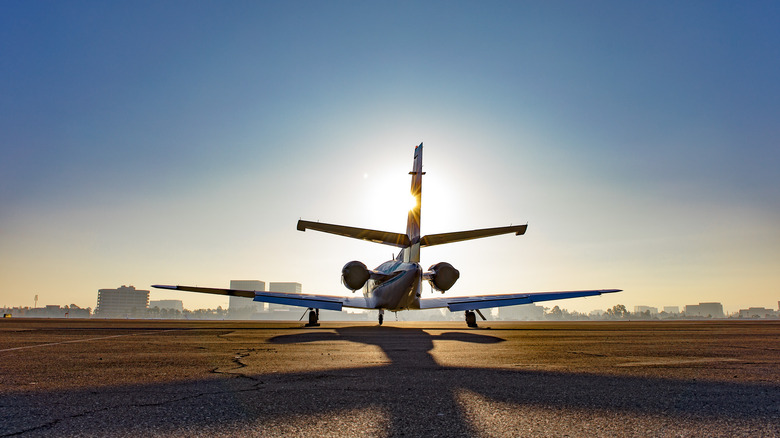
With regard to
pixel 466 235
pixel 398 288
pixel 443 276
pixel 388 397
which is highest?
pixel 466 235

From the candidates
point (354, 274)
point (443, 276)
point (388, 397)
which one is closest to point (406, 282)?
point (443, 276)

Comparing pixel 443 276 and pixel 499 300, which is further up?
pixel 443 276

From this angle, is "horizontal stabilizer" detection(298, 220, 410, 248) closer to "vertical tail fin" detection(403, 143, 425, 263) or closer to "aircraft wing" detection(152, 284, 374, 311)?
"vertical tail fin" detection(403, 143, 425, 263)

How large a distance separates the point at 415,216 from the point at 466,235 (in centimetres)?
522

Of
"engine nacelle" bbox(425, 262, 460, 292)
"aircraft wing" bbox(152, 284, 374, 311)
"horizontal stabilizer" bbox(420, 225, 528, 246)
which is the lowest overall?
"aircraft wing" bbox(152, 284, 374, 311)

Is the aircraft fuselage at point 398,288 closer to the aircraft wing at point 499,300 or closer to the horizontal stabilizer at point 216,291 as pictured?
the aircraft wing at point 499,300

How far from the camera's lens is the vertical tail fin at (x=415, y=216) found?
87.7ft

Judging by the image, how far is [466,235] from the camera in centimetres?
2353

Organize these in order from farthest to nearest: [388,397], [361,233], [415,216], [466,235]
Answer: [415,216] < [361,233] < [466,235] < [388,397]

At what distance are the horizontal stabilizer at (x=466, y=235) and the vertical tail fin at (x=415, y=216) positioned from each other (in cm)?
64

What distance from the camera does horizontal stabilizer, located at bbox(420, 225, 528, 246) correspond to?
22.0m

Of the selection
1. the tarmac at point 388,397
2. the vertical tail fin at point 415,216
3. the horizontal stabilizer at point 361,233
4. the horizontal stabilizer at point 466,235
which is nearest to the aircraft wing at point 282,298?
the horizontal stabilizer at point 361,233

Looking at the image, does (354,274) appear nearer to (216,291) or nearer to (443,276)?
(443,276)

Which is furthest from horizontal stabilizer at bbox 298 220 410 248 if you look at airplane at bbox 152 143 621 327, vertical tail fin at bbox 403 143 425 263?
vertical tail fin at bbox 403 143 425 263
